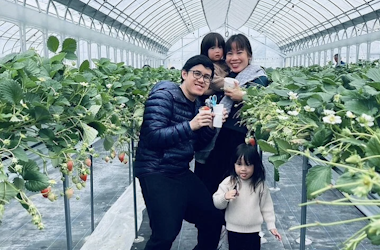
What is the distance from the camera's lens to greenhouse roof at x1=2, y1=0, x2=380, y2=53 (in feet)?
47.2

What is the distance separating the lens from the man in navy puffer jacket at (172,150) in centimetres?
265

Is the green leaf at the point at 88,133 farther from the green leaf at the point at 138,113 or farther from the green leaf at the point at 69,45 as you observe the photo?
the green leaf at the point at 138,113

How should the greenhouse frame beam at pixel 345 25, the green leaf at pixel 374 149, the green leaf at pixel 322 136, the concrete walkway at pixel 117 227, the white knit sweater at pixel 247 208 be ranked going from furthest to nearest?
the greenhouse frame beam at pixel 345 25
the concrete walkway at pixel 117 227
the white knit sweater at pixel 247 208
the green leaf at pixel 322 136
the green leaf at pixel 374 149

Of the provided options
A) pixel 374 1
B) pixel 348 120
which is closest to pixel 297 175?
pixel 348 120

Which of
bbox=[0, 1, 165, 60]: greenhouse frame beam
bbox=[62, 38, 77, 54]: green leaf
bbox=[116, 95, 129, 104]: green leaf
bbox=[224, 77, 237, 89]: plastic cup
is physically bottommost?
bbox=[116, 95, 129, 104]: green leaf

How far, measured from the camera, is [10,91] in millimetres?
1470

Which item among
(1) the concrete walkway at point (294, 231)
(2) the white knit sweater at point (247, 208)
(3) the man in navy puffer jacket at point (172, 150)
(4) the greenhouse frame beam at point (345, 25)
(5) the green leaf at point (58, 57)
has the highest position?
(4) the greenhouse frame beam at point (345, 25)

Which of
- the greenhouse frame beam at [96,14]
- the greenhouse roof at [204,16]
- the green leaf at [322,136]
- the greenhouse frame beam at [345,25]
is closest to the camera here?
the green leaf at [322,136]

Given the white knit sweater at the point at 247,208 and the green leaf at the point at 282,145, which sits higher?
the green leaf at the point at 282,145

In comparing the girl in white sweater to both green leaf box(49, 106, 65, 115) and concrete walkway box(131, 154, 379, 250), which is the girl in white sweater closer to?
concrete walkway box(131, 154, 379, 250)

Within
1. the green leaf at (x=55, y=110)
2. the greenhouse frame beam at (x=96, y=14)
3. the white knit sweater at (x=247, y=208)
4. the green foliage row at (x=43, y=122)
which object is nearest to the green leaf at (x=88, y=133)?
the green foliage row at (x=43, y=122)

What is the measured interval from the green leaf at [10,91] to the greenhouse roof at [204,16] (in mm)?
8727

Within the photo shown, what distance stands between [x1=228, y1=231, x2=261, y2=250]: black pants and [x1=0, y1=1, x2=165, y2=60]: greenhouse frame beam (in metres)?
6.98

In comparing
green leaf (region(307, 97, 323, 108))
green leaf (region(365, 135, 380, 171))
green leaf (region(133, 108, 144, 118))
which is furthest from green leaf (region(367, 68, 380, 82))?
green leaf (region(133, 108, 144, 118))
